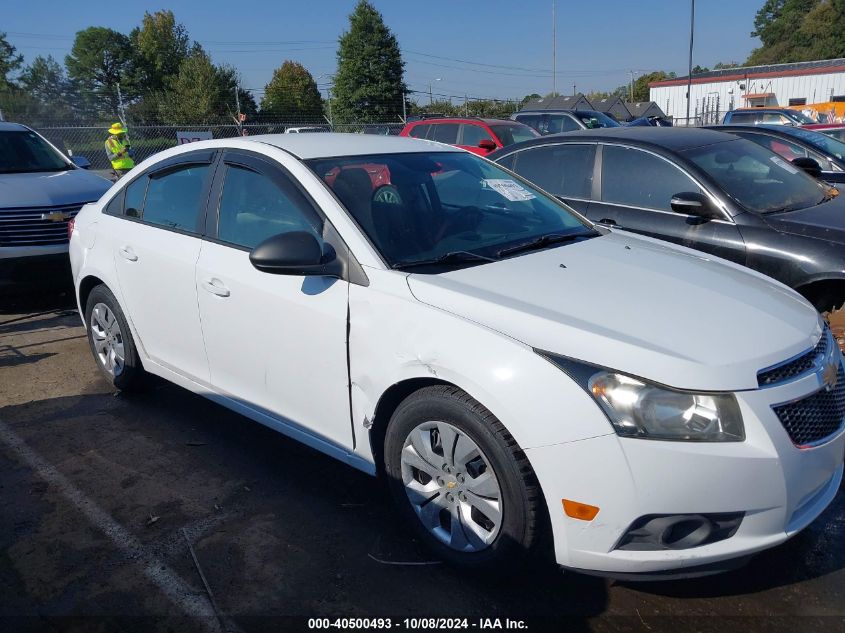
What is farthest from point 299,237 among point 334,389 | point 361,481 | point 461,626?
point 461,626

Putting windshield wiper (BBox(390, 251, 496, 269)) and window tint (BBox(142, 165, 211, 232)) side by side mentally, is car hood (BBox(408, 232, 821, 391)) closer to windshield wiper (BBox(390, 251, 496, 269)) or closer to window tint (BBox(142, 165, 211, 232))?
windshield wiper (BBox(390, 251, 496, 269))

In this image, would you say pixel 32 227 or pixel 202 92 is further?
pixel 202 92

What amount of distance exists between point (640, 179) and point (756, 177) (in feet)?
2.81

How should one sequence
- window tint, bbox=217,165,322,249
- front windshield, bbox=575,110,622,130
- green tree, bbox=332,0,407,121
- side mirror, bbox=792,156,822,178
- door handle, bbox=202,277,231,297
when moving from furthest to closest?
green tree, bbox=332,0,407,121, front windshield, bbox=575,110,622,130, side mirror, bbox=792,156,822,178, door handle, bbox=202,277,231,297, window tint, bbox=217,165,322,249

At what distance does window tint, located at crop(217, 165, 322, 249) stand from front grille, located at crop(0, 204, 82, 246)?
3938 mm

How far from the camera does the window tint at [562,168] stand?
567 centimetres

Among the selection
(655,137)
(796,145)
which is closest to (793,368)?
(655,137)

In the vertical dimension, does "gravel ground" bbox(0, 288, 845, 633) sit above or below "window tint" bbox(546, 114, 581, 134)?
below

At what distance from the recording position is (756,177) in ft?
17.4

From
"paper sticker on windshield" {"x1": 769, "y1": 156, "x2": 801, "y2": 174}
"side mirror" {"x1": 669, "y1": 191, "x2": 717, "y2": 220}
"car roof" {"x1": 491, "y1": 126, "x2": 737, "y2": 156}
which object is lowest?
"side mirror" {"x1": 669, "y1": 191, "x2": 717, "y2": 220}

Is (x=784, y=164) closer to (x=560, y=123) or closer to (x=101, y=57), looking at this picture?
(x=560, y=123)

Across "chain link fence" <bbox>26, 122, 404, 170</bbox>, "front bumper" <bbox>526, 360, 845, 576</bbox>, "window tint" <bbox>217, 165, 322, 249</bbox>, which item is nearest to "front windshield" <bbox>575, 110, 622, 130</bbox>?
"chain link fence" <bbox>26, 122, 404, 170</bbox>

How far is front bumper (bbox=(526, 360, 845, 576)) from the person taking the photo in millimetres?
2223

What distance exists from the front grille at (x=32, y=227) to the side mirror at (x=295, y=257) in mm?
4726
